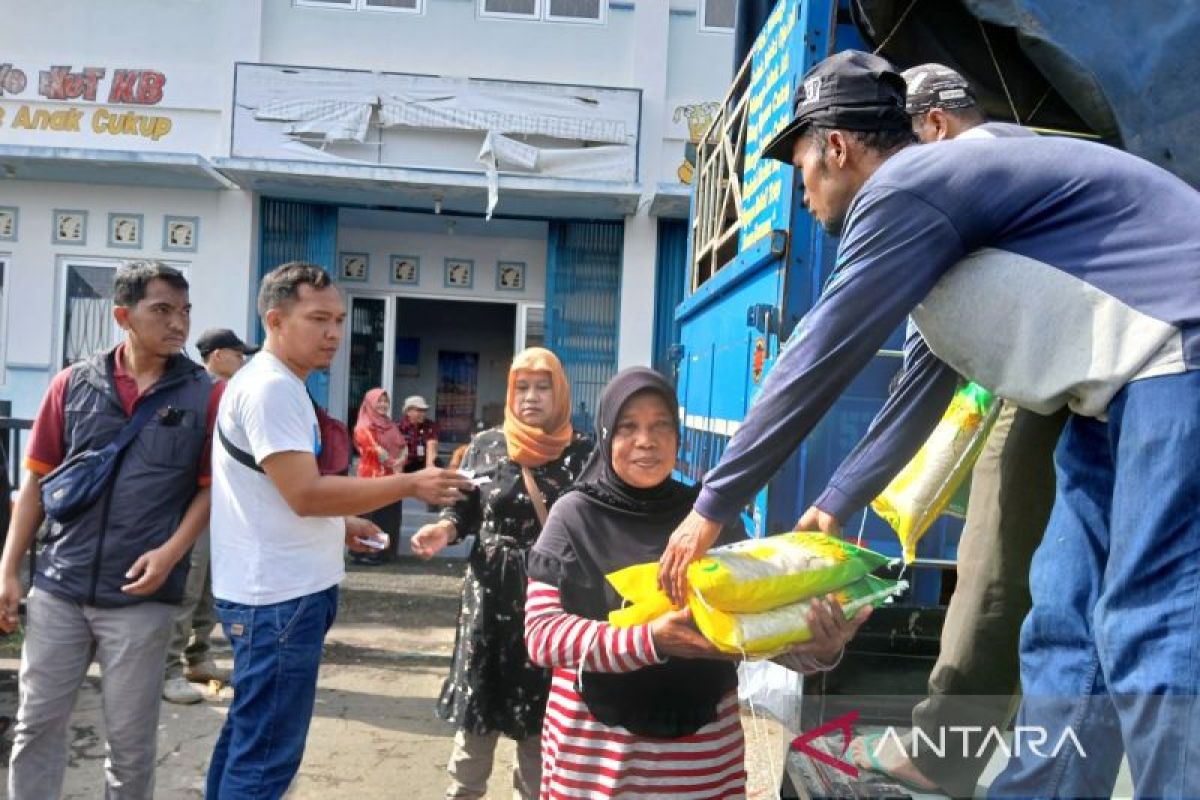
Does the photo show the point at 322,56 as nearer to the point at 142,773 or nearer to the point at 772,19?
the point at 772,19

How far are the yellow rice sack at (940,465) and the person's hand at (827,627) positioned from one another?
0.38 m

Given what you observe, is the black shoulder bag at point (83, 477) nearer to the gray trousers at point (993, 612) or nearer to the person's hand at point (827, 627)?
the person's hand at point (827, 627)

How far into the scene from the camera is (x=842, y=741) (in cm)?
229

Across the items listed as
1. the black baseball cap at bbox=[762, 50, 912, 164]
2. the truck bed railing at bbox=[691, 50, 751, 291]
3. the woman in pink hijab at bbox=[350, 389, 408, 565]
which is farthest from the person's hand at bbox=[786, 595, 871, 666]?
the woman in pink hijab at bbox=[350, 389, 408, 565]

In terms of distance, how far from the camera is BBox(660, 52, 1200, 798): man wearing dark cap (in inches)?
53.1

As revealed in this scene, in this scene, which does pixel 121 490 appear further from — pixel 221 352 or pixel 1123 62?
pixel 1123 62

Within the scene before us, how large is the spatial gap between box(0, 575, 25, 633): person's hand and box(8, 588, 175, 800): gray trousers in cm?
15

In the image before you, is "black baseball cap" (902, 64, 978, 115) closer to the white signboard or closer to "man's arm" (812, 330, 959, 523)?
"man's arm" (812, 330, 959, 523)

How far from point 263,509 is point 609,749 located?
117 centimetres

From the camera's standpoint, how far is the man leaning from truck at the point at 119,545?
2.80 meters

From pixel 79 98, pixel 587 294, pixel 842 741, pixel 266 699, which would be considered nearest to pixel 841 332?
→ pixel 842 741

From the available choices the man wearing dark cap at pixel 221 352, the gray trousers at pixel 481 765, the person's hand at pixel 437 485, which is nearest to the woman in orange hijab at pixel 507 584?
the gray trousers at pixel 481 765

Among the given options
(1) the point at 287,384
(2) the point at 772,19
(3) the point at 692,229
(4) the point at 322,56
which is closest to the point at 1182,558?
(1) the point at 287,384

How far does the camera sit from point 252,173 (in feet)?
32.5
